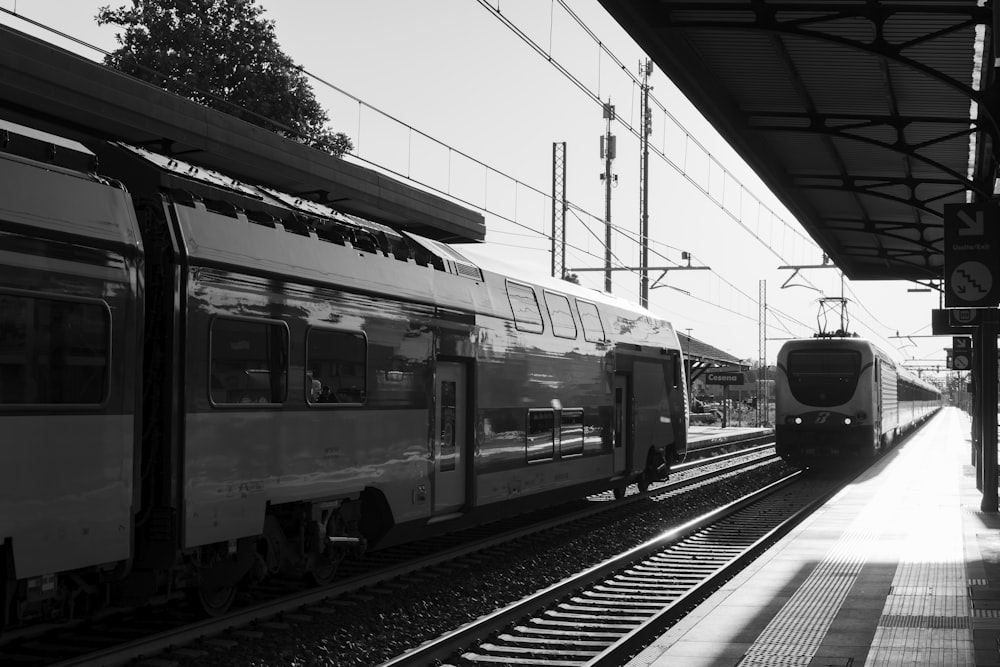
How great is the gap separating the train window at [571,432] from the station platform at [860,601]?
10.3 feet

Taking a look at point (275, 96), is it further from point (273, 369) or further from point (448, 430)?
point (273, 369)

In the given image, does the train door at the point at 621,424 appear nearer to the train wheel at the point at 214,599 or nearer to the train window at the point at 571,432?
the train window at the point at 571,432

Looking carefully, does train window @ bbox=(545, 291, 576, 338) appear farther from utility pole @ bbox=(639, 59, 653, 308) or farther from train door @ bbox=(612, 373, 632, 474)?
utility pole @ bbox=(639, 59, 653, 308)

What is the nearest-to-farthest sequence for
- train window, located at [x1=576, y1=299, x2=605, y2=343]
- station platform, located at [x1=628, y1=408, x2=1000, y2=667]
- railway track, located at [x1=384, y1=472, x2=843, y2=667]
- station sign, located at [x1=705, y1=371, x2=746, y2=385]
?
station platform, located at [x1=628, y1=408, x2=1000, y2=667] < railway track, located at [x1=384, y1=472, x2=843, y2=667] < train window, located at [x1=576, y1=299, x2=605, y2=343] < station sign, located at [x1=705, y1=371, x2=746, y2=385]

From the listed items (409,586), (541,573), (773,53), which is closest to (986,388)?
(773,53)

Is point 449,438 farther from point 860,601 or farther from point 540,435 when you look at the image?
point 860,601

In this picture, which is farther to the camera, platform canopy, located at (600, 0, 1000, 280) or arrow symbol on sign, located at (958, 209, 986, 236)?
arrow symbol on sign, located at (958, 209, 986, 236)

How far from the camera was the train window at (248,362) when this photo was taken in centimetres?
849

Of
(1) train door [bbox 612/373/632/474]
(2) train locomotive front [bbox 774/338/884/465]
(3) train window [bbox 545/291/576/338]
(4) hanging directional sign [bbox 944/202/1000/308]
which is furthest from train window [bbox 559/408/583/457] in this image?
(2) train locomotive front [bbox 774/338/884/465]

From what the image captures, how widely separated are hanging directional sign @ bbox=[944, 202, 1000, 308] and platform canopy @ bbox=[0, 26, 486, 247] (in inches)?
236

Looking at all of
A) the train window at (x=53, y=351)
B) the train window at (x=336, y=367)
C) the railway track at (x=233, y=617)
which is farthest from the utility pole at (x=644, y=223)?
the train window at (x=53, y=351)

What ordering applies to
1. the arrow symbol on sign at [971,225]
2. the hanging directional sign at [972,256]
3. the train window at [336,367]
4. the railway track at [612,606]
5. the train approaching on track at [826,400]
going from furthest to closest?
the train approaching on track at [826,400], the arrow symbol on sign at [971,225], the hanging directional sign at [972,256], the train window at [336,367], the railway track at [612,606]

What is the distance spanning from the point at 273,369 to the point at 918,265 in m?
21.8

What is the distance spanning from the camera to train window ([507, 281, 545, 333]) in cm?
1412
